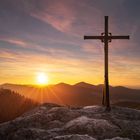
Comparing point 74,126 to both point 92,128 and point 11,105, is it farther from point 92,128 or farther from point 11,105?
point 11,105

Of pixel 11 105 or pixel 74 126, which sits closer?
pixel 74 126

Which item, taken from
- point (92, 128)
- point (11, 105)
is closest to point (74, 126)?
point (92, 128)

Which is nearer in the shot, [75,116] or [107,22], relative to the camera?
[75,116]

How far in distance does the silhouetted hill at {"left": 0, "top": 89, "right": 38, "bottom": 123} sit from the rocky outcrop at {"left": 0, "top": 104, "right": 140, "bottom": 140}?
14.7 m

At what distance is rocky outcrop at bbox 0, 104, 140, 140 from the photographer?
10922 mm

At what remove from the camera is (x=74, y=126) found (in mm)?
12383

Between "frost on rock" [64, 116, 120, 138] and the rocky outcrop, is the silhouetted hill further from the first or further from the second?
"frost on rock" [64, 116, 120, 138]

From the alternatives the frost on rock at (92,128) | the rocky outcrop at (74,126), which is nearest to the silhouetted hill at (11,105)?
the rocky outcrop at (74,126)

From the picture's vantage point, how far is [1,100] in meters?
32.8

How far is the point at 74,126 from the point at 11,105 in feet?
70.7

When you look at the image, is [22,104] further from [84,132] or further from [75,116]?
[84,132]

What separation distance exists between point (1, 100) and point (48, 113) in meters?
19.6

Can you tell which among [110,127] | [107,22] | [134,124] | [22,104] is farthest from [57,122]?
[22,104]

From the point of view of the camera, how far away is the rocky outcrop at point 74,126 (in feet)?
35.8
